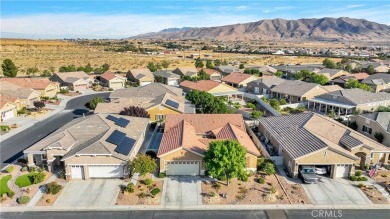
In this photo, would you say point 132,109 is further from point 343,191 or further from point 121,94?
point 343,191

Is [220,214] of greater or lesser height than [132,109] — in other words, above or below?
below

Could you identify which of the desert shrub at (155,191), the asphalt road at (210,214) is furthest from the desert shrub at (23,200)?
the desert shrub at (155,191)

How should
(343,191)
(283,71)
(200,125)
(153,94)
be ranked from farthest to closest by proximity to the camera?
(283,71)
(153,94)
(200,125)
(343,191)

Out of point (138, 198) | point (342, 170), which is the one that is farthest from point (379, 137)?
point (138, 198)

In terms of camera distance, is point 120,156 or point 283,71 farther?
point 283,71

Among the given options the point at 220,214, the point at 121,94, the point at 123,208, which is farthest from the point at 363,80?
the point at 123,208

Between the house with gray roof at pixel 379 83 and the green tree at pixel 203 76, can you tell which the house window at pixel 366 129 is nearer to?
the house with gray roof at pixel 379 83
